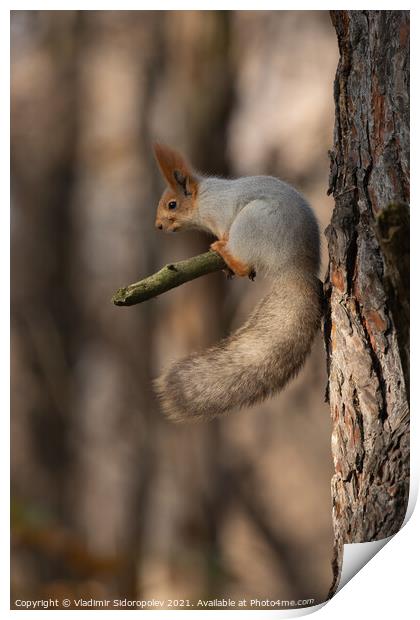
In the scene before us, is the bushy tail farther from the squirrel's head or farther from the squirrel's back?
the squirrel's head

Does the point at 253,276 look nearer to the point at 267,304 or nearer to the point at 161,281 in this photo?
the point at 267,304

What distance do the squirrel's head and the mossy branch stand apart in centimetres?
11

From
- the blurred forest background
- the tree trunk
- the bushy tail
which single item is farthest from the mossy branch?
the tree trunk

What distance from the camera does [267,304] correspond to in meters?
1.38

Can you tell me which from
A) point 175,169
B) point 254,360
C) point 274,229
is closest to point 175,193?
point 175,169

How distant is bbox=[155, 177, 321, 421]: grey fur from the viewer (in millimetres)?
1343

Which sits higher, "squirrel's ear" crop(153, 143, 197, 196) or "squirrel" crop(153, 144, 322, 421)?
"squirrel's ear" crop(153, 143, 197, 196)

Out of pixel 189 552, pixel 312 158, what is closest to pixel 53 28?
pixel 312 158

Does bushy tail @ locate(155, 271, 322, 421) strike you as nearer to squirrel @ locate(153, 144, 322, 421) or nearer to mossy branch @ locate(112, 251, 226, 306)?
squirrel @ locate(153, 144, 322, 421)

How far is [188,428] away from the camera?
131 centimetres

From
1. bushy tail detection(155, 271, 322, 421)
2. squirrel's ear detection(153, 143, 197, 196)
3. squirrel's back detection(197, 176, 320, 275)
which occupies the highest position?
squirrel's ear detection(153, 143, 197, 196)

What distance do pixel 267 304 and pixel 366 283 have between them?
181 millimetres
